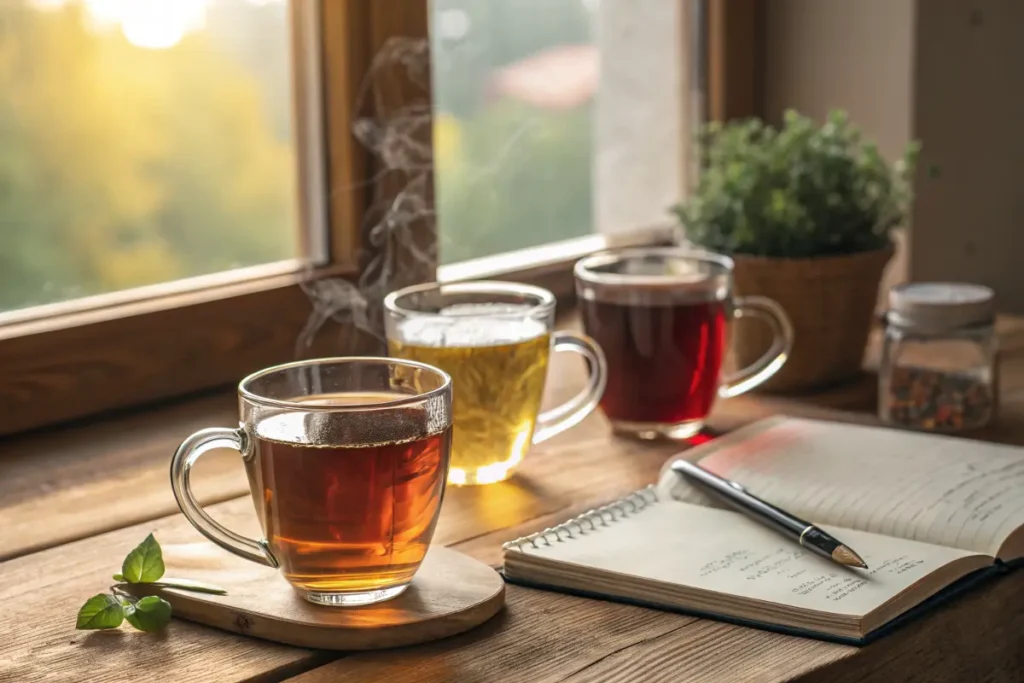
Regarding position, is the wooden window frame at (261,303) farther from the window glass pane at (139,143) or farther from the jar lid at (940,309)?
the jar lid at (940,309)

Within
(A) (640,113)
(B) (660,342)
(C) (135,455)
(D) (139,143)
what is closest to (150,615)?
(C) (135,455)

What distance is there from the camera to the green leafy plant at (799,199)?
4.71 feet

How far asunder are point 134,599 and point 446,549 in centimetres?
21

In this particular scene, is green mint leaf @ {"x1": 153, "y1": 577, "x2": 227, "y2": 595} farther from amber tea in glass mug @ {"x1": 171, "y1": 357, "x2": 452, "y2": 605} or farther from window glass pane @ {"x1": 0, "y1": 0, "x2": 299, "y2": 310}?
window glass pane @ {"x1": 0, "y1": 0, "x2": 299, "y2": 310}

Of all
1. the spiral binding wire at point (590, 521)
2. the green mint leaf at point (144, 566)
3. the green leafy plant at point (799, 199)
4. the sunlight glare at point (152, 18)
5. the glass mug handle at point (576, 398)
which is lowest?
the spiral binding wire at point (590, 521)

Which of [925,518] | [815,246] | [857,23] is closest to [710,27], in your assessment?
[857,23]

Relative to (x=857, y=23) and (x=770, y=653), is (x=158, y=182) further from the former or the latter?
(x=857, y=23)

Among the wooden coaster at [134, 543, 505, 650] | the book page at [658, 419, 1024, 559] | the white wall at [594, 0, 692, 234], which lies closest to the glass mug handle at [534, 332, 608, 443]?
the book page at [658, 419, 1024, 559]

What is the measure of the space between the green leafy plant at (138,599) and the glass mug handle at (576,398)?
0.39 m

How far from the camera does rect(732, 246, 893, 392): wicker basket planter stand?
141 cm

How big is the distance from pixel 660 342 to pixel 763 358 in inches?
7.4

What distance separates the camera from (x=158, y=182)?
137 cm

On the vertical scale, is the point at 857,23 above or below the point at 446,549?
above

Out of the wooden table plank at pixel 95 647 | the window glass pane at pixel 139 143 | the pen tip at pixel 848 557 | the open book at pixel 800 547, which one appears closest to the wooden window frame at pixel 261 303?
the window glass pane at pixel 139 143
